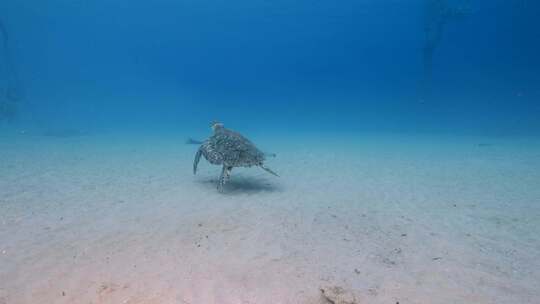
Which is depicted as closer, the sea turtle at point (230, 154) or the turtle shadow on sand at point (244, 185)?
the sea turtle at point (230, 154)

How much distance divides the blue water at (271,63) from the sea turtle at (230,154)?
107 feet

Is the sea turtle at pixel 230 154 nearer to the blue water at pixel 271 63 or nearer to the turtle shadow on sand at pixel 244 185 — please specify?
the turtle shadow on sand at pixel 244 185

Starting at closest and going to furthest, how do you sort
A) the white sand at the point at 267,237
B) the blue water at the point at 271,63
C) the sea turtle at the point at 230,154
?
the white sand at the point at 267,237 < the sea turtle at the point at 230,154 < the blue water at the point at 271,63

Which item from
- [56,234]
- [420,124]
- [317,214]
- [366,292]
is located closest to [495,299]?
[366,292]

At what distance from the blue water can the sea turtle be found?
32735mm

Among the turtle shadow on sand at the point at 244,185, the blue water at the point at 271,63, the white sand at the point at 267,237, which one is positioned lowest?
the white sand at the point at 267,237

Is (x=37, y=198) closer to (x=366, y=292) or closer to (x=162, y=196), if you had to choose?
(x=162, y=196)

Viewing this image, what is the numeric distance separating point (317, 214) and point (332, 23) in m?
149

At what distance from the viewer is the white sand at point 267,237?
13.7 feet

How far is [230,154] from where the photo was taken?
8.61m

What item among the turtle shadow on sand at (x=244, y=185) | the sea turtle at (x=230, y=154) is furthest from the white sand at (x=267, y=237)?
the sea turtle at (x=230, y=154)

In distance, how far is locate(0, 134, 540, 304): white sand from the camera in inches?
165

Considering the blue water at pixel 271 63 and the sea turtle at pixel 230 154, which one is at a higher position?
the blue water at pixel 271 63

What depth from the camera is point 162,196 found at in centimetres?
869
